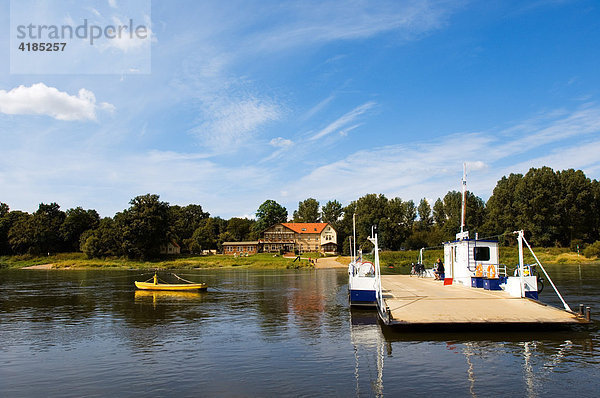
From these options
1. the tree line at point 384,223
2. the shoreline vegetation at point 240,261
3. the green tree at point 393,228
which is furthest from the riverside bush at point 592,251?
the green tree at point 393,228

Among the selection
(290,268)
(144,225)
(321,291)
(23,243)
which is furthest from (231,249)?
(321,291)

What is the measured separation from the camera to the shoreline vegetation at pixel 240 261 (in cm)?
8156

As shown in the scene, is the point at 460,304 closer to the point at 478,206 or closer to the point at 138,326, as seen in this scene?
the point at 138,326

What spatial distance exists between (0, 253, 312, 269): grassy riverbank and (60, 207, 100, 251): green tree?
9.82 meters

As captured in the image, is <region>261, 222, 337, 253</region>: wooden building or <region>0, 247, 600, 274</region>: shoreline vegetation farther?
<region>261, 222, 337, 253</region>: wooden building

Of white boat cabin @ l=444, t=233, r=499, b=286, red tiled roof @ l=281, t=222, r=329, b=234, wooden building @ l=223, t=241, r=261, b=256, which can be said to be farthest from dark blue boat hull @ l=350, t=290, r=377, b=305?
red tiled roof @ l=281, t=222, r=329, b=234

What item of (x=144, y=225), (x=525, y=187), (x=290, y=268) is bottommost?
(x=290, y=268)

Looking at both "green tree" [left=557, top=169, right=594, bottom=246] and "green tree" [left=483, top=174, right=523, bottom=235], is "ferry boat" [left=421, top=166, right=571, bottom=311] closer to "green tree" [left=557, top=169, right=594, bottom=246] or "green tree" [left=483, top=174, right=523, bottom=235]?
"green tree" [left=483, top=174, right=523, bottom=235]

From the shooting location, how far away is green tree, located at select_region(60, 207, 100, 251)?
122m

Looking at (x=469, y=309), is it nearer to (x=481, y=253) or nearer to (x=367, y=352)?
(x=367, y=352)

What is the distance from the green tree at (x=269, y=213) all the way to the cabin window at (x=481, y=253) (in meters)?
115

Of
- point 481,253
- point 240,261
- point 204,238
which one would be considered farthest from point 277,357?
point 204,238

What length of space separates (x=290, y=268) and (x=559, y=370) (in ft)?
235

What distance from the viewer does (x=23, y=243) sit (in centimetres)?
11756
